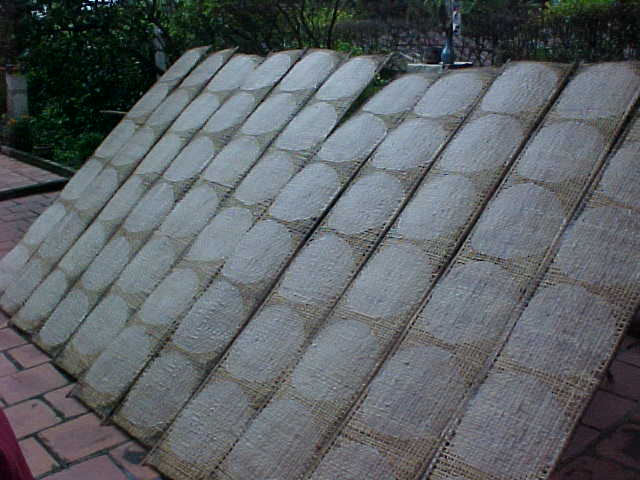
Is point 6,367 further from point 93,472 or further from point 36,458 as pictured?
point 93,472

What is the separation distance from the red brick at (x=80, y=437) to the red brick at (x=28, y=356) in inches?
23.4

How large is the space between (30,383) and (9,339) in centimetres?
50

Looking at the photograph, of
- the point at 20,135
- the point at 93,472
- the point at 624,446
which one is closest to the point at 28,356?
the point at 93,472

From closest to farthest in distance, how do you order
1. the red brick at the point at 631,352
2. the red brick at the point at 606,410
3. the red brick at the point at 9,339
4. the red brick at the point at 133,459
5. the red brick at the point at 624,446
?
1. the red brick at the point at 133,459
2. the red brick at the point at 624,446
3. the red brick at the point at 606,410
4. the red brick at the point at 9,339
5. the red brick at the point at 631,352

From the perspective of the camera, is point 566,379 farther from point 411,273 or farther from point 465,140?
A: point 465,140

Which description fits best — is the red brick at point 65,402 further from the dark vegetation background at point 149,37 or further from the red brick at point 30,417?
the dark vegetation background at point 149,37

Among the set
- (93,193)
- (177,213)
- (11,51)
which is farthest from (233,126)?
(11,51)

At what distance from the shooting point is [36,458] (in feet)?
7.88

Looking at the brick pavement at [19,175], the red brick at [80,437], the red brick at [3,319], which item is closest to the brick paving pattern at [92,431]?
the red brick at [80,437]

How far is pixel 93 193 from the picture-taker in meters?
3.64

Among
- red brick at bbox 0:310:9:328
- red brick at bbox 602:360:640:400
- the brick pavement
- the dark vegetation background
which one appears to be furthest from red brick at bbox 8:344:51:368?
the dark vegetation background

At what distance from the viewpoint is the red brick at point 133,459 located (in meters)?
2.26

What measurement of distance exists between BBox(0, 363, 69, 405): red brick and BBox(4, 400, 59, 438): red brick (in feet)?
0.22

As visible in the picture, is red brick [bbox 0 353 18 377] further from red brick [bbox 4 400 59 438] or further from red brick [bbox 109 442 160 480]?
red brick [bbox 109 442 160 480]
